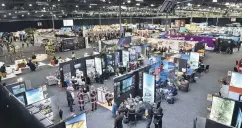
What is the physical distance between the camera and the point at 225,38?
24188 mm

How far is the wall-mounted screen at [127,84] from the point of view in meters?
9.71

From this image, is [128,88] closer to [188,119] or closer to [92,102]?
[92,102]

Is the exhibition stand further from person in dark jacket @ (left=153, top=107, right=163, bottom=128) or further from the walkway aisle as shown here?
person in dark jacket @ (left=153, top=107, right=163, bottom=128)

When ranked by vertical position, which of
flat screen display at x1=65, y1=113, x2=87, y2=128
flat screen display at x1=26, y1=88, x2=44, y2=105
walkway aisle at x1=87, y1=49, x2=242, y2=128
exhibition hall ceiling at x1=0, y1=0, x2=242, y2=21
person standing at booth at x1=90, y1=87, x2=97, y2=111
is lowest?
walkway aisle at x1=87, y1=49, x2=242, y2=128

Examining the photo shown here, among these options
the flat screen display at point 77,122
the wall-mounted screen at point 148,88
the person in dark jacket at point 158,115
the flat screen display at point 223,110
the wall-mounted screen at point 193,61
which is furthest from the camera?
the wall-mounted screen at point 193,61

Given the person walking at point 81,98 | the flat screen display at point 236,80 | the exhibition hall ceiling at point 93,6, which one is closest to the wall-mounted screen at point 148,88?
the person walking at point 81,98

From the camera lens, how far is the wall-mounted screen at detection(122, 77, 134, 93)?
9711 mm

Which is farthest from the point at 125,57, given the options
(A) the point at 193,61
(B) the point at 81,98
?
(B) the point at 81,98

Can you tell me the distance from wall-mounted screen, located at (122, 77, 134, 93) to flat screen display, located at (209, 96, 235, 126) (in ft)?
→ 14.0

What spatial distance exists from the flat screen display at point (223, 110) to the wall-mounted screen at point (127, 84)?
427 centimetres

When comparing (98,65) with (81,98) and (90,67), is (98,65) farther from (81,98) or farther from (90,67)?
(81,98)

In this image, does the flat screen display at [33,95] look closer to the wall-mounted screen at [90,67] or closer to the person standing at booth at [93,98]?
the person standing at booth at [93,98]

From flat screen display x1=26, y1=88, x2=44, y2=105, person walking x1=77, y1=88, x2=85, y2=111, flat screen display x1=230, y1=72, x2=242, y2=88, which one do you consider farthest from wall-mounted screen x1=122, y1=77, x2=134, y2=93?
flat screen display x1=230, y1=72, x2=242, y2=88

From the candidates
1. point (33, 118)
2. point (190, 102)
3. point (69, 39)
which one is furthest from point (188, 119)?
point (69, 39)
